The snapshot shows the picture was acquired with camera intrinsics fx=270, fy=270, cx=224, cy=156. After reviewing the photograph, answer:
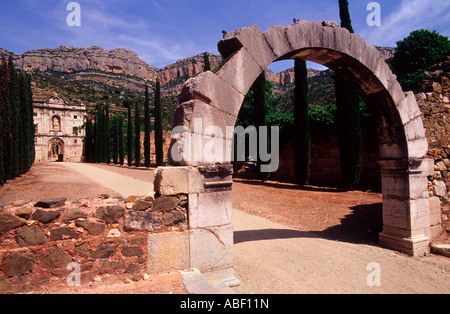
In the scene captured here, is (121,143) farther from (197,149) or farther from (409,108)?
(197,149)

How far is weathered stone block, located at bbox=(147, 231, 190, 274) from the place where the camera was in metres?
3.23

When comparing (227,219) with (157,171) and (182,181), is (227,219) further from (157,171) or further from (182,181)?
(157,171)

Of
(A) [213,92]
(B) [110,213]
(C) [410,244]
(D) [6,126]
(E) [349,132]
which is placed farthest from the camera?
(D) [6,126]

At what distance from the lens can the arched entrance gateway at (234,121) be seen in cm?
350

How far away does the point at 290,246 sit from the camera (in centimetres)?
616

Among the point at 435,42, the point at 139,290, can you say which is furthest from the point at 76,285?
the point at 435,42

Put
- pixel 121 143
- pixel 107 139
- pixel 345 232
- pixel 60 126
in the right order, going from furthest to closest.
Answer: pixel 60 126
pixel 107 139
pixel 121 143
pixel 345 232

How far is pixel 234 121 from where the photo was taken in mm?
3797

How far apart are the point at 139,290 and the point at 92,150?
44.9 metres

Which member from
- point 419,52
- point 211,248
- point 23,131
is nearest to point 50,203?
point 211,248

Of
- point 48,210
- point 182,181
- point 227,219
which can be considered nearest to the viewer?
point 48,210

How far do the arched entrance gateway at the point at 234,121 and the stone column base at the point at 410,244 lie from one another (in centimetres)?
2

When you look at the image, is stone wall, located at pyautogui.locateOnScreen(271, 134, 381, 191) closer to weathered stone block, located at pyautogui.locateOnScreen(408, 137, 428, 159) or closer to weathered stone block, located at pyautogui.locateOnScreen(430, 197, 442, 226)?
weathered stone block, located at pyautogui.locateOnScreen(430, 197, 442, 226)

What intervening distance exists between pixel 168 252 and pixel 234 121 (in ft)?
6.33
